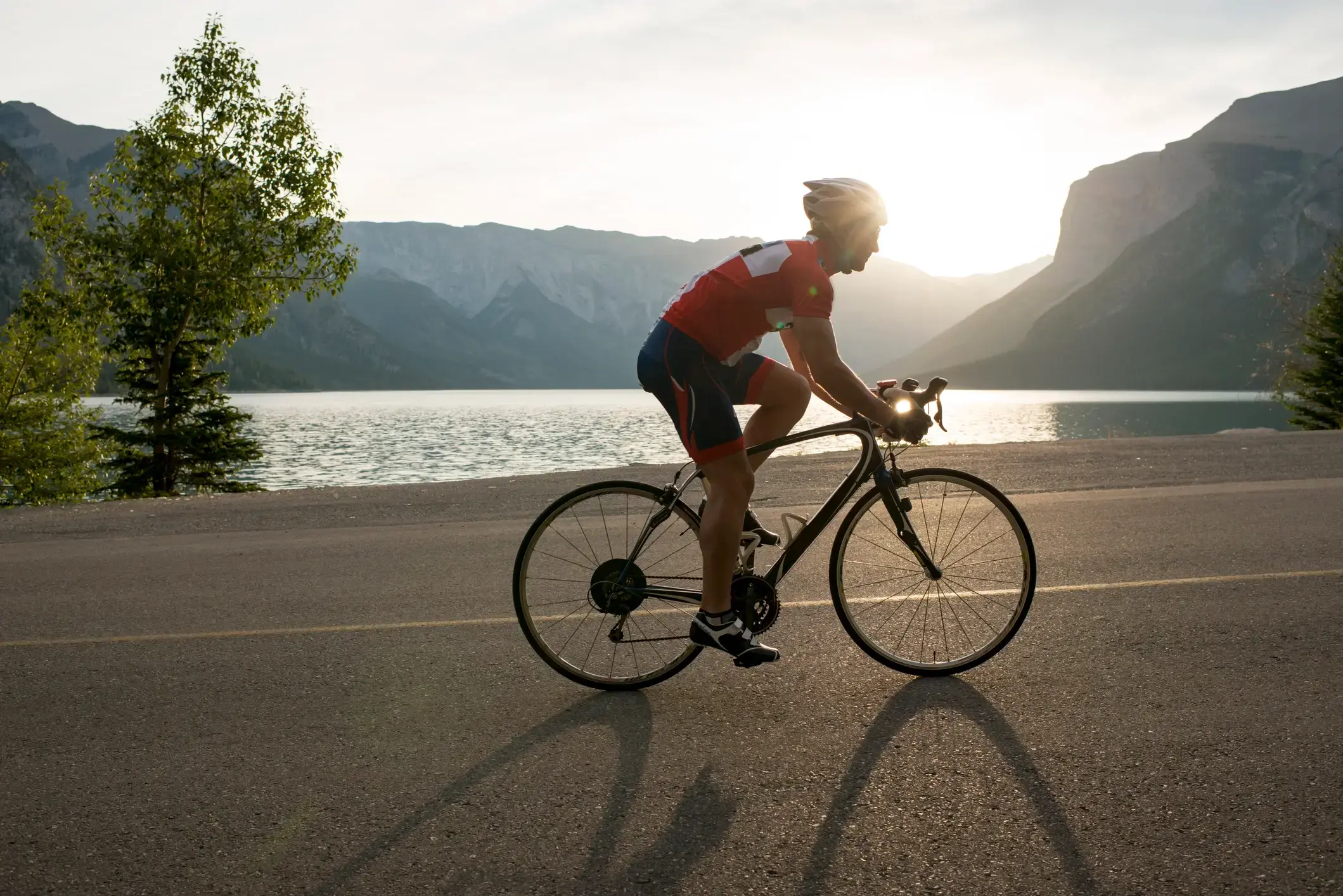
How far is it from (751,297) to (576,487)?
1026 cm

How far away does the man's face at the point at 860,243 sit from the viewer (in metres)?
4.44

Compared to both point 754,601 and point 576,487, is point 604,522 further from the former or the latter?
point 576,487

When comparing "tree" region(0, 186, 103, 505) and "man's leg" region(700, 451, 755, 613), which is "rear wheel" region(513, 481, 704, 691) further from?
"tree" region(0, 186, 103, 505)

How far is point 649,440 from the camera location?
60.0 meters

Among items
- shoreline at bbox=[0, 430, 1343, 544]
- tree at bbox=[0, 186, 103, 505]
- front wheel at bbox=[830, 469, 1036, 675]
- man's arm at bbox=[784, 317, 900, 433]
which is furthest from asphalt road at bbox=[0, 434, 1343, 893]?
tree at bbox=[0, 186, 103, 505]

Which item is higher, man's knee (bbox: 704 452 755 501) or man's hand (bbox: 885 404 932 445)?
man's hand (bbox: 885 404 932 445)

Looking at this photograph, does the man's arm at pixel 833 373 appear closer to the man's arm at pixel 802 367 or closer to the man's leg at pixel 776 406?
the man's arm at pixel 802 367

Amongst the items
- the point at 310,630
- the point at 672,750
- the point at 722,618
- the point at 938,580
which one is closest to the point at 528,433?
the point at 310,630

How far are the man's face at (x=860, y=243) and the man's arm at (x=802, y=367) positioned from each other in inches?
15.3

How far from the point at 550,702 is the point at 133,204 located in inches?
1050

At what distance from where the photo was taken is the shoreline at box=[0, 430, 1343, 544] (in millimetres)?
12062

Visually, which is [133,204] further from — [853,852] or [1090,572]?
[853,852]

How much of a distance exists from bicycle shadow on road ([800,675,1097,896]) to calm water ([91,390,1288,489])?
770 inches

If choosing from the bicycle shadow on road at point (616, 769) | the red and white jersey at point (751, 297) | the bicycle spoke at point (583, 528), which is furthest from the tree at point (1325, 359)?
the bicycle shadow on road at point (616, 769)
